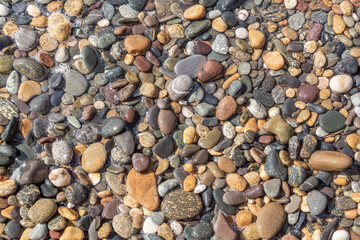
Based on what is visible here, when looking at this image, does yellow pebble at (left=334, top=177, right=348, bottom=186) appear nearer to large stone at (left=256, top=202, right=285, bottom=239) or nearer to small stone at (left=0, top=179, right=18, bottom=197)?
large stone at (left=256, top=202, right=285, bottom=239)

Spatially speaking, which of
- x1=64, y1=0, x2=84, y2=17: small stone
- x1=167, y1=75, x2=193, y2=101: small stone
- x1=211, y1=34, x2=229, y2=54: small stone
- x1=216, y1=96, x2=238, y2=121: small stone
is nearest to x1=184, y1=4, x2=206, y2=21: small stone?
x1=211, y1=34, x2=229, y2=54: small stone

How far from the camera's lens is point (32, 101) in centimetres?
225

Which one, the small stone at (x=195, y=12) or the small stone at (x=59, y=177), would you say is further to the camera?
the small stone at (x=195, y=12)

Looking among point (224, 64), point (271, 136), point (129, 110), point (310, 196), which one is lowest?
point (310, 196)

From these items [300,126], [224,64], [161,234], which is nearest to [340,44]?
[300,126]

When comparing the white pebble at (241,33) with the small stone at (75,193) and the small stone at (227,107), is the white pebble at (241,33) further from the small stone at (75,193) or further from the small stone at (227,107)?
the small stone at (75,193)

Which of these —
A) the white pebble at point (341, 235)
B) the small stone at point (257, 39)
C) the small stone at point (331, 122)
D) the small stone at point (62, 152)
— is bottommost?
the white pebble at point (341, 235)

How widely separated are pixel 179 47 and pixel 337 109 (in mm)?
1181

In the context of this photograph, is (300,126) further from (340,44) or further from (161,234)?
(161,234)

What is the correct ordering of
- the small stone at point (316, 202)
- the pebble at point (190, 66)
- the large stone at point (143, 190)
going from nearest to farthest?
the small stone at point (316, 202)
the large stone at point (143, 190)
the pebble at point (190, 66)

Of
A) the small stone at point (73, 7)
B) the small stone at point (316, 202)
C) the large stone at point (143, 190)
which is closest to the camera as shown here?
the small stone at point (316, 202)

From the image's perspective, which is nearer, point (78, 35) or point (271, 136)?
point (271, 136)

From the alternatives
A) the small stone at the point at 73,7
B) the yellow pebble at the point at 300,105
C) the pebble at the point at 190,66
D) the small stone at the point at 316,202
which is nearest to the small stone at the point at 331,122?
the yellow pebble at the point at 300,105

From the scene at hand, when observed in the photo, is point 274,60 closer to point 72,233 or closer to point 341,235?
point 341,235
